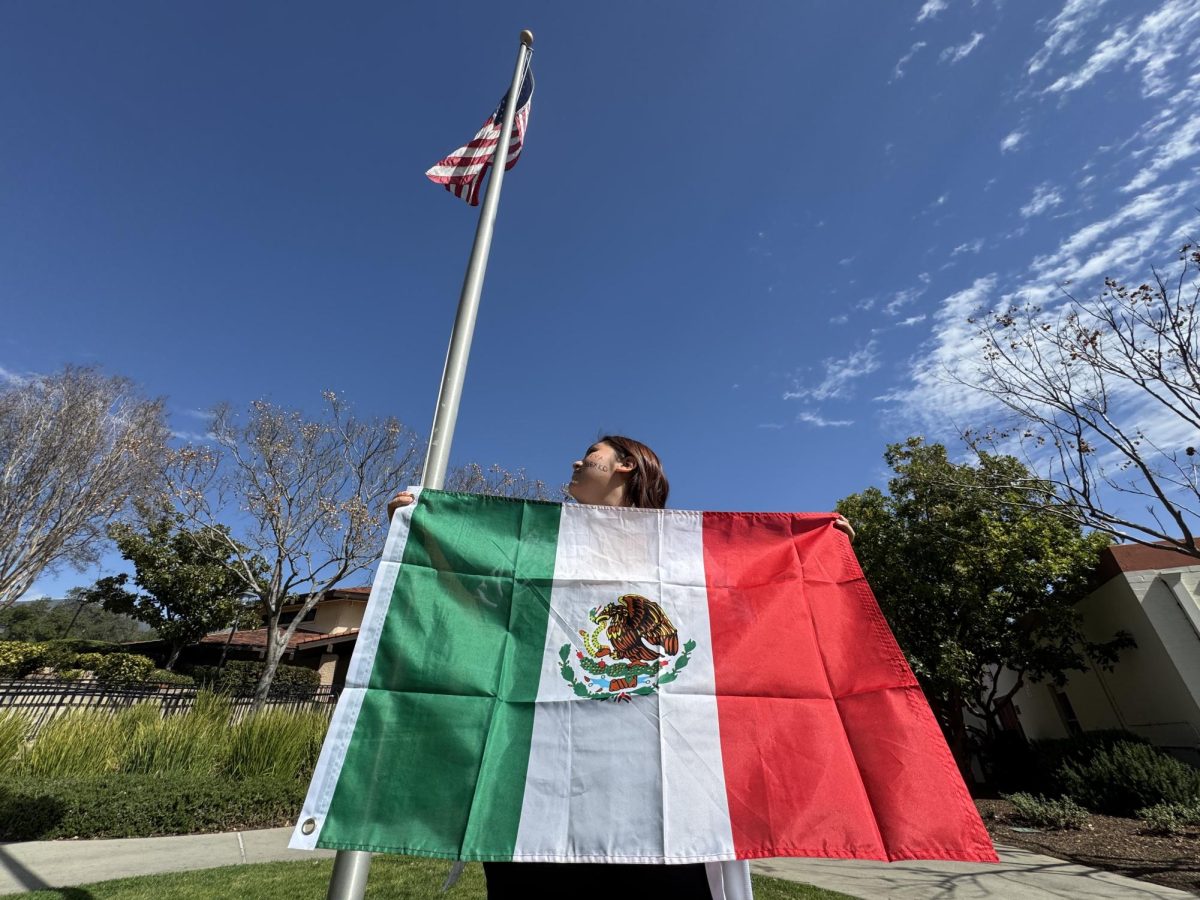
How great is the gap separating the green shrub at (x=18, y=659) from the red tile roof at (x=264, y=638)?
6.02m

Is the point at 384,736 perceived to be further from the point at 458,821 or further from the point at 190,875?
the point at 190,875

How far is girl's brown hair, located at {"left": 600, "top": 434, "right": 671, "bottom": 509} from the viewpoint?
261cm

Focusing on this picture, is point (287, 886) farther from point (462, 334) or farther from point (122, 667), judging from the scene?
point (122, 667)

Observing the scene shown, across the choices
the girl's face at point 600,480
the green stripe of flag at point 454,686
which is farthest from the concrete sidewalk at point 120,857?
the girl's face at point 600,480

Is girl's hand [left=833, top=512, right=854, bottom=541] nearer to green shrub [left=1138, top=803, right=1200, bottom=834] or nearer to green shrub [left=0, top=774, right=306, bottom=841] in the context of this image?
green shrub [left=0, top=774, right=306, bottom=841]

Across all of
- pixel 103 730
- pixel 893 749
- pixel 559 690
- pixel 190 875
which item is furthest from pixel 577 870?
pixel 103 730

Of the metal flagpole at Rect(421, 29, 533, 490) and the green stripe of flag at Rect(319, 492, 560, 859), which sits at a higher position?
the metal flagpole at Rect(421, 29, 533, 490)

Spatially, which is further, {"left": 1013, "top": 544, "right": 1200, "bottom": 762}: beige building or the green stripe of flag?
{"left": 1013, "top": 544, "right": 1200, "bottom": 762}: beige building

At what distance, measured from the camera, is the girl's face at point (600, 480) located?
2566mm

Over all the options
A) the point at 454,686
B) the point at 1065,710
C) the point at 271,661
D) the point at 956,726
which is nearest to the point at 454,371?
the point at 454,686

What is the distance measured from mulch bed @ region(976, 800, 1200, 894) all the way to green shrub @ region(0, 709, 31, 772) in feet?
49.5

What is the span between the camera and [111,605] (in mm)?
25031

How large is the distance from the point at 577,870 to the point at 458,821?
0.43 metres

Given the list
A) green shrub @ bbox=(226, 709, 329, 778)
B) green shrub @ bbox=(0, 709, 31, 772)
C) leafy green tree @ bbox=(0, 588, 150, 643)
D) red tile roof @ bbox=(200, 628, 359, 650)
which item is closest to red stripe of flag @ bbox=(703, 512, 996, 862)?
green shrub @ bbox=(226, 709, 329, 778)
